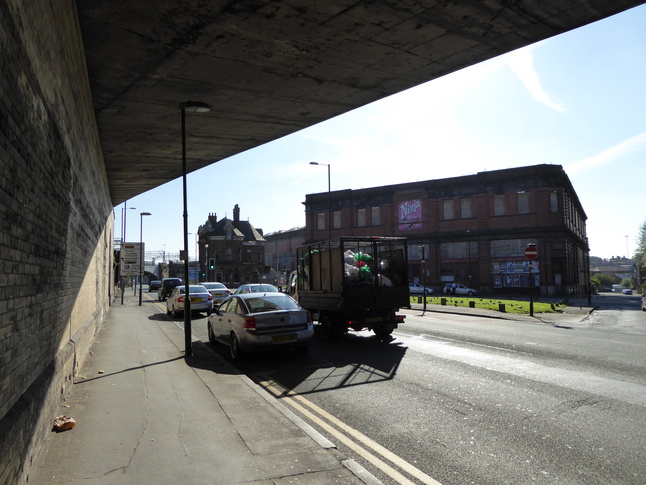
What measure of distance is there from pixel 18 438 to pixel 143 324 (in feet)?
50.5

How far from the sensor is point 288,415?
19.7 ft

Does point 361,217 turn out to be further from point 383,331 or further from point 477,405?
point 477,405

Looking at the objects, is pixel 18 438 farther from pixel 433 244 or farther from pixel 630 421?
pixel 433 244

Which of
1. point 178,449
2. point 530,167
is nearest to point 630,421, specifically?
point 178,449

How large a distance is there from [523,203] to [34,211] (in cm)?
5097

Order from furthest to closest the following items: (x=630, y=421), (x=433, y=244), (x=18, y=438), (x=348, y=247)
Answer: (x=433, y=244)
(x=348, y=247)
(x=630, y=421)
(x=18, y=438)

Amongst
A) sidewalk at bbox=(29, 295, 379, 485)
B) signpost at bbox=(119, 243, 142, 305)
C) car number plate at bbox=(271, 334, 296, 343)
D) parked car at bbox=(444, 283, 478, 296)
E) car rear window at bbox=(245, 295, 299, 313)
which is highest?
signpost at bbox=(119, 243, 142, 305)

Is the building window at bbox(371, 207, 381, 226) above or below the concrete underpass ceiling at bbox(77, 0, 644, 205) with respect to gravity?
above

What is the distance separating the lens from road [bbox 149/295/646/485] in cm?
451

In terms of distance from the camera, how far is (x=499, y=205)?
165ft

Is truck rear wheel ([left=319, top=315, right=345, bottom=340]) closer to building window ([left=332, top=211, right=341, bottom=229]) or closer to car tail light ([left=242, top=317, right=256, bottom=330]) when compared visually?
car tail light ([left=242, top=317, right=256, bottom=330])

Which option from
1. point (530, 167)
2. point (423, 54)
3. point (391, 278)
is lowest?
point (391, 278)

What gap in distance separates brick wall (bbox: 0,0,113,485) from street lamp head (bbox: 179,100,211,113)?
95.7 inches

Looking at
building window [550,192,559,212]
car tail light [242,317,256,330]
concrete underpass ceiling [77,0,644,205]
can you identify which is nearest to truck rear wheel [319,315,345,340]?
car tail light [242,317,256,330]
